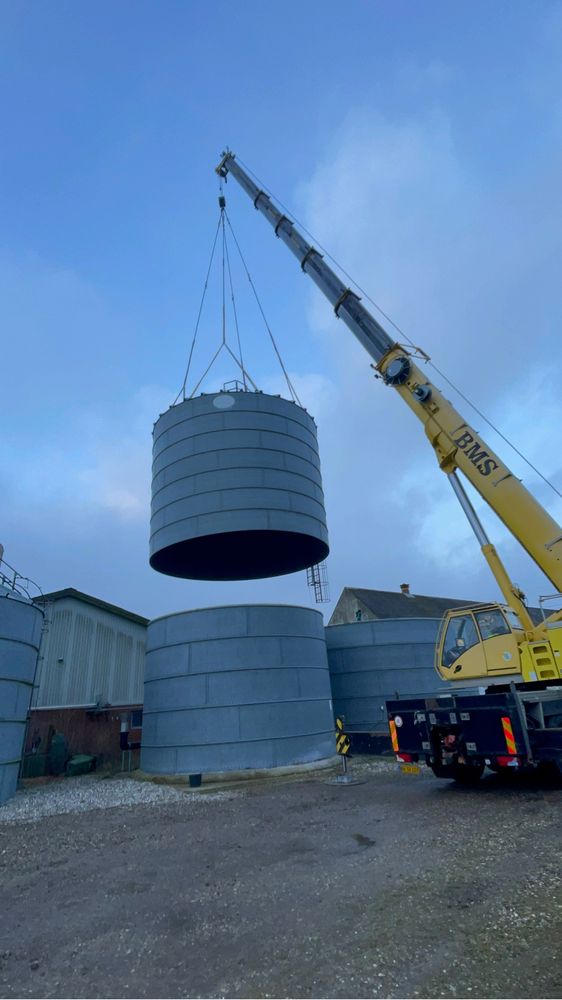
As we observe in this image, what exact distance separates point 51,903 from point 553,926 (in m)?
4.92

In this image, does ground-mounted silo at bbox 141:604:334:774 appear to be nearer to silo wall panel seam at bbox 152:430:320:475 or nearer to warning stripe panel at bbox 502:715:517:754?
silo wall panel seam at bbox 152:430:320:475

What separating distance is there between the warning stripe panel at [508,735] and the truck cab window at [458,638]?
178 cm

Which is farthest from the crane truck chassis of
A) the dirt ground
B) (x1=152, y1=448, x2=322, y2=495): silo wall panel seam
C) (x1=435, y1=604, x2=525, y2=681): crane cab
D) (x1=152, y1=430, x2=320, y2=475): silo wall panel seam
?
(x1=152, y1=430, x2=320, y2=475): silo wall panel seam

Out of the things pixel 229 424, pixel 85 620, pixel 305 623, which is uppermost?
pixel 229 424

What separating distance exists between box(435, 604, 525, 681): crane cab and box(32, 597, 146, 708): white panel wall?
15.3 meters

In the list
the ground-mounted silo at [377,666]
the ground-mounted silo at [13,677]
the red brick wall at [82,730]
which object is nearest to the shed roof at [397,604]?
the ground-mounted silo at [377,666]

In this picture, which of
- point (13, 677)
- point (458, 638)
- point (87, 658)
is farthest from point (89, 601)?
point (458, 638)

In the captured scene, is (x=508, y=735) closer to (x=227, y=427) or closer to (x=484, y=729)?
(x=484, y=729)

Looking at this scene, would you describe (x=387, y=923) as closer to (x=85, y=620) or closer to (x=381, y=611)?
(x=85, y=620)

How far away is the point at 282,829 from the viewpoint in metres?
8.00

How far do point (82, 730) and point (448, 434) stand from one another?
16.5 m

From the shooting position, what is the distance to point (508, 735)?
8.80 meters

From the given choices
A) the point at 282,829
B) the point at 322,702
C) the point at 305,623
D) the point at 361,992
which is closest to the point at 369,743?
the point at 322,702

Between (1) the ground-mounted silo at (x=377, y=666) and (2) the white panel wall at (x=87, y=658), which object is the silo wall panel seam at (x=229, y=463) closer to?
(1) the ground-mounted silo at (x=377, y=666)
